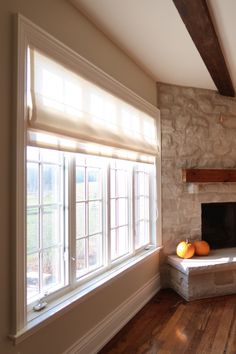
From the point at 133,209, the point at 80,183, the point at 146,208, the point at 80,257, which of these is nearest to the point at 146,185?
the point at 146,208

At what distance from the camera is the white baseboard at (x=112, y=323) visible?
2240 millimetres

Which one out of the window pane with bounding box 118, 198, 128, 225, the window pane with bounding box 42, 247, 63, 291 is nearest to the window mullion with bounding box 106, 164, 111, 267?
the window pane with bounding box 118, 198, 128, 225

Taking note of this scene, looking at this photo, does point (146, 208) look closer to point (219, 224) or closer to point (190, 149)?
point (190, 149)

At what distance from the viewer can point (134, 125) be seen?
307 cm

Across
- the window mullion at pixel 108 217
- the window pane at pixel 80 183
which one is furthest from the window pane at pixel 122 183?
the window pane at pixel 80 183

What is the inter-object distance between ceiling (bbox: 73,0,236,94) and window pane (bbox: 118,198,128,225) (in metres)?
1.53

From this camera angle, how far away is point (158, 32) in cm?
255

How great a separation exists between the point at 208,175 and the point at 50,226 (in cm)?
235

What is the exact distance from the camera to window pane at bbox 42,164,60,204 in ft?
6.71

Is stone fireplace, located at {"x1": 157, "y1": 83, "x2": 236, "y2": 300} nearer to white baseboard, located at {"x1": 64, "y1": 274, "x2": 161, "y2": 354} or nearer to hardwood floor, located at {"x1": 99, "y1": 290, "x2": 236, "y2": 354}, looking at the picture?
hardwood floor, located at {"x1": 99, "y1": 290, "x2": 236, "y2": 354}

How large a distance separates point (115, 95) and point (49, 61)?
2.96 feet

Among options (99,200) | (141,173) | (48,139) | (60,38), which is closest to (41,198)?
(48,139)

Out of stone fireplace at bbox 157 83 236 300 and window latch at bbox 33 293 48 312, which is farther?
stone fireplace at bbox 157 83 236 300

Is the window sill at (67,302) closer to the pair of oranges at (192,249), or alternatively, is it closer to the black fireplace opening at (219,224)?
the pair of oranges at (192,249)
